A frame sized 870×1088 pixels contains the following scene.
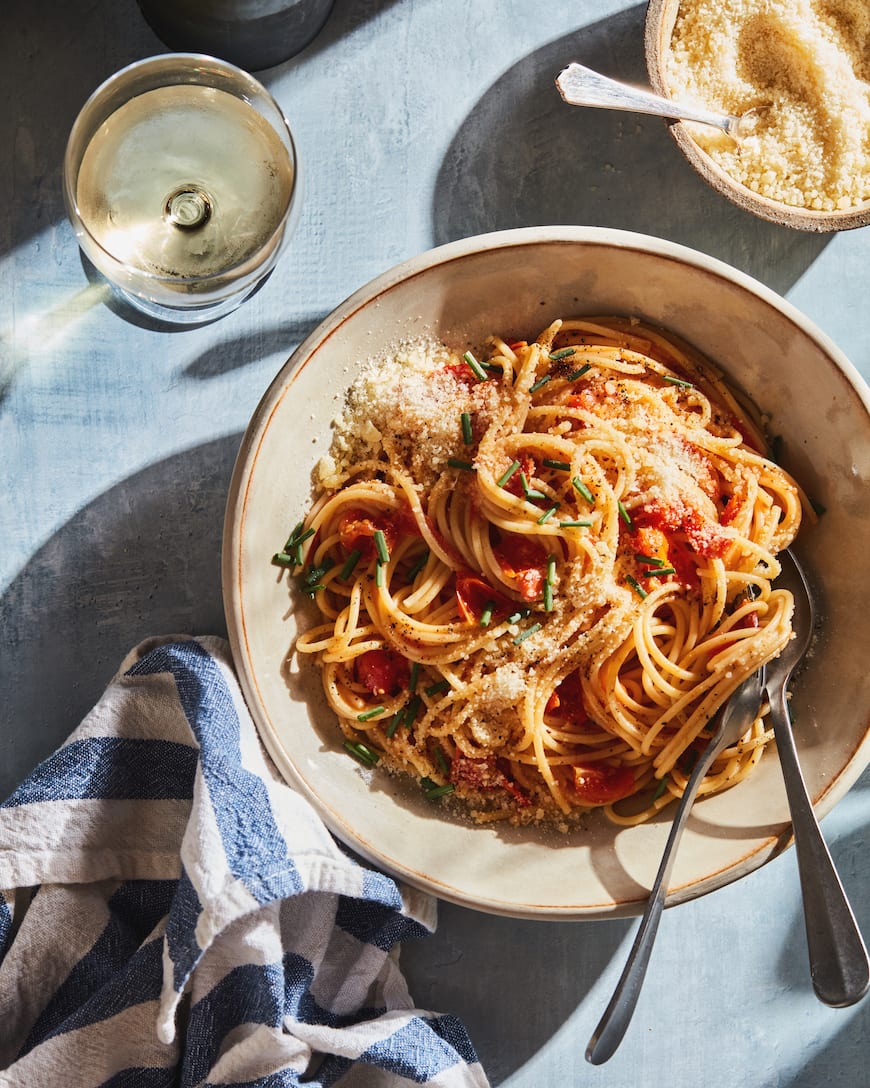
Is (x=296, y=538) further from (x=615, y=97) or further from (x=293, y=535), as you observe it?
(x=615, y=97)

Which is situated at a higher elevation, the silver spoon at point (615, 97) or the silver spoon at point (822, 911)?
the silver spoon at point (615, 97)

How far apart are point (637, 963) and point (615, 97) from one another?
1.56 meters

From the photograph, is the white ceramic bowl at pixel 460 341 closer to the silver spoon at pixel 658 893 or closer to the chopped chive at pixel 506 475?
the silver spoon at pixel 658 893

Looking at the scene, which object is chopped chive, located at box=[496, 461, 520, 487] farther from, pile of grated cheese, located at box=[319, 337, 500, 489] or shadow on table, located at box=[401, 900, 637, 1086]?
shadow on table, located at box=[401, 900, 637, 1086]

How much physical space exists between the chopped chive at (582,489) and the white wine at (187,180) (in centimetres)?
67

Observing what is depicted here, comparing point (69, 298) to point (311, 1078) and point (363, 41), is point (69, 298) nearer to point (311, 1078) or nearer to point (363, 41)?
point (363, 41)

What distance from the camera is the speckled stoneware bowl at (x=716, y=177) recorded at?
1933 mm

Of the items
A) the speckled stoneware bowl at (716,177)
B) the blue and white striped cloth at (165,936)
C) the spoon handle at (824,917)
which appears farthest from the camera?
the speckled stoneware bowl at (716,177)

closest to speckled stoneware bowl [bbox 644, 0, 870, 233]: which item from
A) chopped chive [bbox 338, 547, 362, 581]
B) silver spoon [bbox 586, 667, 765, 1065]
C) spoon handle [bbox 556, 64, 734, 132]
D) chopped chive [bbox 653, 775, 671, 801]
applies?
spoon handle [bbox 556, 64, 734, 132]

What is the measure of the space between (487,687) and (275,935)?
580 mm

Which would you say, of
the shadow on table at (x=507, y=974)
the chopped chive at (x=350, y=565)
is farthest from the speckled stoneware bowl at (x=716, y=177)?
the shadow on table at (x=507, y=974)

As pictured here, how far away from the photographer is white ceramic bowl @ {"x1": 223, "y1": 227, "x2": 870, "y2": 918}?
1.78 metres

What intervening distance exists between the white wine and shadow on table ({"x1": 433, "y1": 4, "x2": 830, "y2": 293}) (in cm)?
44

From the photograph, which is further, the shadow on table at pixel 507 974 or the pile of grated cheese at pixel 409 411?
the shadow on table at pixel 507 974
